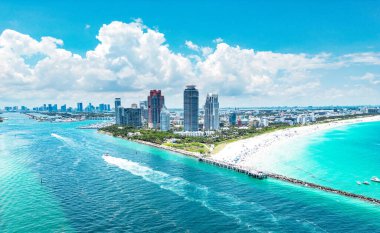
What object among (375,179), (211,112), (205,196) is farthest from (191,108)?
(205,196)

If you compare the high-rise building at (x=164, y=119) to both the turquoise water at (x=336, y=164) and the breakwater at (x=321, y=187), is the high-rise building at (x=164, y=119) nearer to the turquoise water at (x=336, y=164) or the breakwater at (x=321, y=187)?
the turquoise water at (x=336, y=164)

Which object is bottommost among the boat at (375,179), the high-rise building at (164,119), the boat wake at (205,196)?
the boat wake at (205,196)

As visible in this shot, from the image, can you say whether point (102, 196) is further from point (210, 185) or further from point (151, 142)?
point (151, 142)

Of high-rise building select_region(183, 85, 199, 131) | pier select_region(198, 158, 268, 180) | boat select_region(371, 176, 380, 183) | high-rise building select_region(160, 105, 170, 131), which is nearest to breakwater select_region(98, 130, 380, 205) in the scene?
pier select_region(198, 158, 268, 180)

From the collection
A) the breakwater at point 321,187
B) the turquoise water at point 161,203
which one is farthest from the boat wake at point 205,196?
the breakwater at point 321,187

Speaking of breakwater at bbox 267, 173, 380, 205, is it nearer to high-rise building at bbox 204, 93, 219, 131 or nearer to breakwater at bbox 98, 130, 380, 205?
breakwater at bbox 98, 130, 380, 205

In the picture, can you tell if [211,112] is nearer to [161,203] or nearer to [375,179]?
[375,179]
